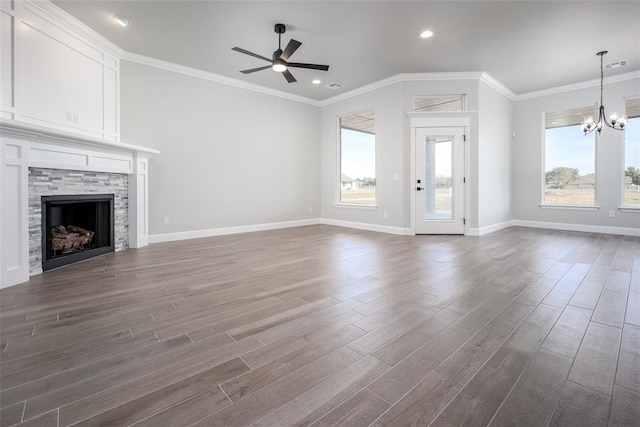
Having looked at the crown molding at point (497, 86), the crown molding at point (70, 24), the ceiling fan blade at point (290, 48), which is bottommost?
the ceiling fan blade at point (290, 48)

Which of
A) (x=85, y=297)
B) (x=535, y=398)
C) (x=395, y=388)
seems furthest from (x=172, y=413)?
(x=85, y=297)

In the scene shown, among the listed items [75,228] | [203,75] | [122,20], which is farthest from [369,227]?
[122,20]

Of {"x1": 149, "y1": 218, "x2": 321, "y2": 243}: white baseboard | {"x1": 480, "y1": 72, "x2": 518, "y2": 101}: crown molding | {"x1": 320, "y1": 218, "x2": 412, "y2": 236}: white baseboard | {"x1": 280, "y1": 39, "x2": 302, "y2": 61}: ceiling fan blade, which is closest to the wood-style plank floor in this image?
{"x1": 149, "y1": 218, "x2": 321, "y2": 243}: white baseboard

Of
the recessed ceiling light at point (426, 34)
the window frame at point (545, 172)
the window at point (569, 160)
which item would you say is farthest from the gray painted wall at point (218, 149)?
the window at point (569, 160)

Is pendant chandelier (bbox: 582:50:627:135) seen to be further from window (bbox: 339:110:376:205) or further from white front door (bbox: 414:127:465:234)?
window (bbox: 339:110:376:205)

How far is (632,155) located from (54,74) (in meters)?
9.60

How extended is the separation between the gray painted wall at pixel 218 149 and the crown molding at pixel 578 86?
4991mm

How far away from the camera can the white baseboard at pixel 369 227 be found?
5.94 metres

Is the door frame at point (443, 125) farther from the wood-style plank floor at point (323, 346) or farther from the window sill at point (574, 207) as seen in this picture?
the wood-style plank floor at point (323, 346)

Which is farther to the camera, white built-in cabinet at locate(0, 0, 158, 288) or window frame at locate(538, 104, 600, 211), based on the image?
window frame at locate(538, 104, 600, 211)

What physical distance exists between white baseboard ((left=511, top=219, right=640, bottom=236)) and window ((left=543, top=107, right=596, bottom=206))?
1.58 feet

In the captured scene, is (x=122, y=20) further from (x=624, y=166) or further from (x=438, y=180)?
(x=624, y=166)

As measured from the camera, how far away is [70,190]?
3.63 meters

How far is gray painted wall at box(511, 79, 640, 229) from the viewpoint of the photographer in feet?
18.9
